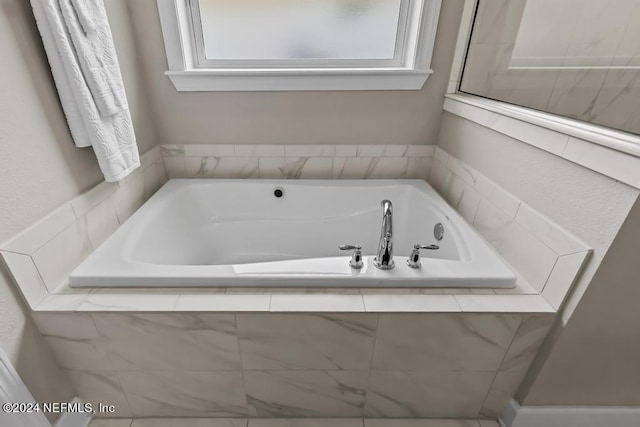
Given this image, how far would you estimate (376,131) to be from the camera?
5.55 feet

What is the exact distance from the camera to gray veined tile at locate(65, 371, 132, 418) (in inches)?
40.4

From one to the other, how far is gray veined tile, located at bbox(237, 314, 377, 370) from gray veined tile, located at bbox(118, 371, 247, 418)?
0.14m

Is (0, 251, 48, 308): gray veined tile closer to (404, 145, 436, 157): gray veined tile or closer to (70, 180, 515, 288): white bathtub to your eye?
(70, 180, 515, 288): white bathtub

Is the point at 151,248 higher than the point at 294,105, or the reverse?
the point at 294,105

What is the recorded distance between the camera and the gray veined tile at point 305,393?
1.04 m

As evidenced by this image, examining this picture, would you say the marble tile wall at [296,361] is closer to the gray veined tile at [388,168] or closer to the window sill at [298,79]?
the gray veined tile at [388,168]

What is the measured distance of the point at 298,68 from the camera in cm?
156

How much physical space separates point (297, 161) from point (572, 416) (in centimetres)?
157

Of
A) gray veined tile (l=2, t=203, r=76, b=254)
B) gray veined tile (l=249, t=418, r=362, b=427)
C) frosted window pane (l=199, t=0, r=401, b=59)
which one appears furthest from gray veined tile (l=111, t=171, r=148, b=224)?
gray veined tile (l=249, t=418, r=362, b=427)

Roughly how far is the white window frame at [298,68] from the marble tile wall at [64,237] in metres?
0.58

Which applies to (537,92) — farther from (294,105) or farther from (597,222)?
(294,105)

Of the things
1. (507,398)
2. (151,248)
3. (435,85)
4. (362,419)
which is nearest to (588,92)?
(435,85)

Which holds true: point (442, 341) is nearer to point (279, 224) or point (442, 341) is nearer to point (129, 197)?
point (279, 224)

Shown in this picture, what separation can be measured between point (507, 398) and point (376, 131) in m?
1.30
